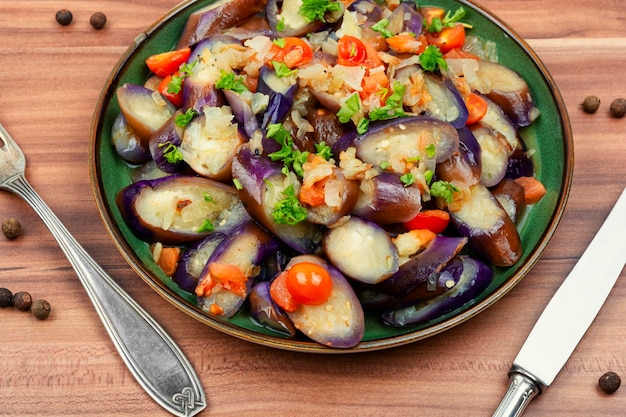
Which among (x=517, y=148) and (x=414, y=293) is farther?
(x=517, y=148)

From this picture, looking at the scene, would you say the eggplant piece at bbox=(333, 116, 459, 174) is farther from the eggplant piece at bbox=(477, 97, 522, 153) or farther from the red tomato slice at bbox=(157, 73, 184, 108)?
the red tomato slice at bbox=(157, 73, 184, 108)

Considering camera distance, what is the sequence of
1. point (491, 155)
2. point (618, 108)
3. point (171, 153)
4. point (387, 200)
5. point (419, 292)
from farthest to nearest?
point (618, 108) < point (491, 155) < point (171, 153) < point (419, 292) < point (387, 200)

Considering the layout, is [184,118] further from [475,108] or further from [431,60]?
[475,108]

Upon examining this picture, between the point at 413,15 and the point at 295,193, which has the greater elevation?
the point at 413,15

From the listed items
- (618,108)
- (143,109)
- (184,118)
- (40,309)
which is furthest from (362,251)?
→ (618,108)

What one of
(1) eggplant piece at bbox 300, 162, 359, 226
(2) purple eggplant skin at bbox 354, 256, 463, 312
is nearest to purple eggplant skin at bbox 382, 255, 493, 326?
(2) purple eggplant skin at bbox 354, 256, 463, 312

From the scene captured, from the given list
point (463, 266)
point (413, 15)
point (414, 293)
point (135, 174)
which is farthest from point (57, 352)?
point (413, 15)

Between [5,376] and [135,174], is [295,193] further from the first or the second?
[5,376]
